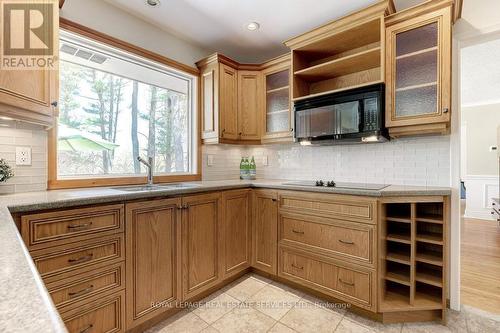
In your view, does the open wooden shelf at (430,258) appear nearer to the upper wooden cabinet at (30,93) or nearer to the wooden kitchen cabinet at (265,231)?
the wooden kitchen cabinet at (265,231)

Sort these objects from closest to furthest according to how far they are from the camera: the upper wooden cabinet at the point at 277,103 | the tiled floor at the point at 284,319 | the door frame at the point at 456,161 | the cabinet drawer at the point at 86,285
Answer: the cabinet drawer at the point at 86,285 < the tiled floor at the point at 284,319 < the door frame at the point at 456,161 < the upper wooden cabinet at the point at 277,103

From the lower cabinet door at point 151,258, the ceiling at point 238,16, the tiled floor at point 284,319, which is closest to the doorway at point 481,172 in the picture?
the tiled floor at point 284,319

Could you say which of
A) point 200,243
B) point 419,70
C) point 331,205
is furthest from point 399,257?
point 200,243

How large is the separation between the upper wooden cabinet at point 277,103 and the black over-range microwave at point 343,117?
23cm

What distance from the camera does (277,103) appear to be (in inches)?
107

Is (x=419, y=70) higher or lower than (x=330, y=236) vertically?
higher

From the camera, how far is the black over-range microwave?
6.34 ft

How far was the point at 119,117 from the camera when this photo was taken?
89.0 inches

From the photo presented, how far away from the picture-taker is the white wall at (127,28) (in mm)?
1907

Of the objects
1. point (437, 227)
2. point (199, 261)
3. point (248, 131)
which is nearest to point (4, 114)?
point (199, 261)

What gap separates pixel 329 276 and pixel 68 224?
1.82 m

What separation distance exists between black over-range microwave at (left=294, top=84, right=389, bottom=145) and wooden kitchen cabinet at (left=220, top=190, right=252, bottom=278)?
85 centimetres

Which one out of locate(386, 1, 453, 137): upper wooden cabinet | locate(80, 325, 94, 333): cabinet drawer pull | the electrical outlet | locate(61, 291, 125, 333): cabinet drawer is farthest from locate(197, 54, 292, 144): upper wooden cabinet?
locate(80, 325, 94, 333): cabinet drawer pull

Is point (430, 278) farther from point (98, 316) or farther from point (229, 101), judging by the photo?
point (229, 101)
